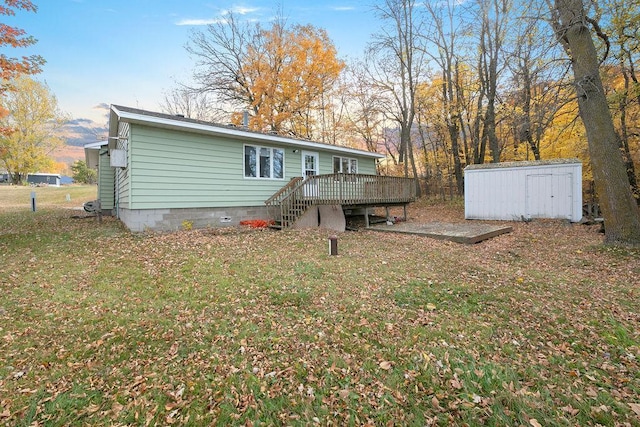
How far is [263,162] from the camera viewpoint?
37.3ft

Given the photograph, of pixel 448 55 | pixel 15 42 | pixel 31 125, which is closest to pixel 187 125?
pixel 15 42

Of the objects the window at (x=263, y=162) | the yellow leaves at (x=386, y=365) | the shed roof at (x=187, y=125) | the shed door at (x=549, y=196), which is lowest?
the yellow leaves at (x=386, y=365)

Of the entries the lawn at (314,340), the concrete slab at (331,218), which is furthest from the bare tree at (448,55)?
the lawn at (314,340)

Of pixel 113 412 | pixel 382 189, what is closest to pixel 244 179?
pixel 382 189

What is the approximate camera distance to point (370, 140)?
2434cm

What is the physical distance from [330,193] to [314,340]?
7232 millimetres

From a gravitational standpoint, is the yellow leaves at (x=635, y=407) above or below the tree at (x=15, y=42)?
below

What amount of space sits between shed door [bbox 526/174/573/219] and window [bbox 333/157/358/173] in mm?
7390

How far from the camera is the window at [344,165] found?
1398 centimetres

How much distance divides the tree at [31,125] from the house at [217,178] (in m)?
22.2

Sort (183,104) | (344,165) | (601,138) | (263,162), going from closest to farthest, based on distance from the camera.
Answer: (601,138) < (263,162) < (344,165) < (183,104)

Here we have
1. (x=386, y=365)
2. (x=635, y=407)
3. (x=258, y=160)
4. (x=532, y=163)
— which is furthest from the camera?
(x=532, y=163)

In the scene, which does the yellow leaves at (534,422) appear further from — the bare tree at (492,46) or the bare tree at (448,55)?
the bare tree at (448,55)

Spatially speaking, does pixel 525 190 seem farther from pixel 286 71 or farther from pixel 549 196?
pixel 286 71
